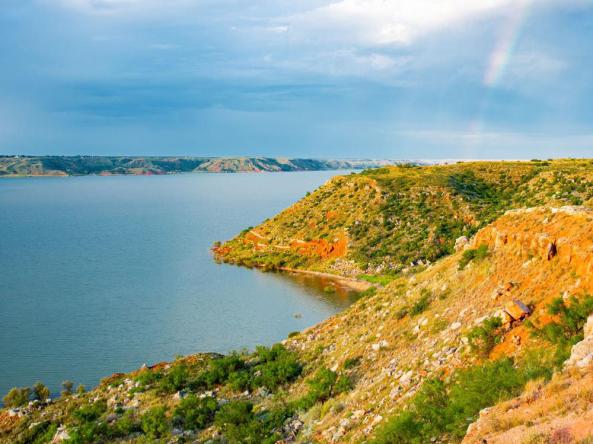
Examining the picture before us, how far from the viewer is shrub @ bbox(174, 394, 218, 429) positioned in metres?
19.1

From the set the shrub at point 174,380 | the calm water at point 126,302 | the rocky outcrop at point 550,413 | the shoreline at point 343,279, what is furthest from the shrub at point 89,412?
the shoreline at point 343,279

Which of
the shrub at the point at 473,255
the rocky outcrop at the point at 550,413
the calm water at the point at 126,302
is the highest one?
the shrub at the point at 473,255

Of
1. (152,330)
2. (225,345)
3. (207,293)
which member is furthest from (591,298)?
(207,293)

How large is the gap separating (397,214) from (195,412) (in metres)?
52.6

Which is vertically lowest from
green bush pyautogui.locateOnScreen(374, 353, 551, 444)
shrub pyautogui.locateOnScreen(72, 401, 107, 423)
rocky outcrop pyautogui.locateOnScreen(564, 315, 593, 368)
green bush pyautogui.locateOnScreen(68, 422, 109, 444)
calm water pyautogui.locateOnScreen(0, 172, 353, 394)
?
calm water pyautogui.locateOnScreen(0, 172, 353, 394)

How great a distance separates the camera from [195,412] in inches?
770

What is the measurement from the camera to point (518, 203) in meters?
65.5

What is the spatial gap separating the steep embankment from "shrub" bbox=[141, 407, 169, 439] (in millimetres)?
76

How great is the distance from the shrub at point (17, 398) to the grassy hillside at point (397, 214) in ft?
125

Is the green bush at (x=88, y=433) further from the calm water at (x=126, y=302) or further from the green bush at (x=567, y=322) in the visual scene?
the green bush at (x=567, y=322)

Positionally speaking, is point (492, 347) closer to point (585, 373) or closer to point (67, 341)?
point (585, 373)

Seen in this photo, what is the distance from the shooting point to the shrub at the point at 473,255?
1998 cm

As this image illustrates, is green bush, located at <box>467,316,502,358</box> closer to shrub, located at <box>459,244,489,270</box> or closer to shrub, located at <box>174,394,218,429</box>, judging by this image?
shrub, located at <box>459,244,489,270</box>

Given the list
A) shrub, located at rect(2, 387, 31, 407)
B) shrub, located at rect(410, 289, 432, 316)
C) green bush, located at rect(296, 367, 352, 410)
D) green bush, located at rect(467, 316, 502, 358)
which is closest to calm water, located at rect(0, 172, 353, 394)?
shrub, located at rect(2, 387, 31, 407)
